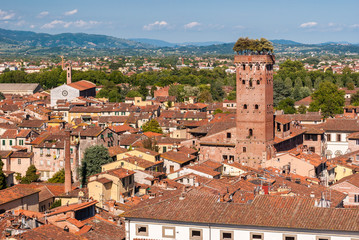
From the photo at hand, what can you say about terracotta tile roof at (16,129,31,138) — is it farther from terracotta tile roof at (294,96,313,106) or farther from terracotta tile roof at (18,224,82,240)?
terracotta tile roof at (294,96,313,106)

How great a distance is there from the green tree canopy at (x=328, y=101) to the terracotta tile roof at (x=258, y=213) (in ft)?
194

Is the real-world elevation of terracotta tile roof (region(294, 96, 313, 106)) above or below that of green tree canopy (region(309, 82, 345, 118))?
below

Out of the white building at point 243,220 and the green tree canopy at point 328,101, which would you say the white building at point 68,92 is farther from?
the white building at point 243,220

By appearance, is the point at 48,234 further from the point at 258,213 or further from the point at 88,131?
the point at 88,131

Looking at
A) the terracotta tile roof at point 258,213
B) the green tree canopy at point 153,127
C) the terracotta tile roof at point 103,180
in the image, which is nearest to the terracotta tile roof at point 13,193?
the terracotta tile roof at point 103,180

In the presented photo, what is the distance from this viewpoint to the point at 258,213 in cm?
2234

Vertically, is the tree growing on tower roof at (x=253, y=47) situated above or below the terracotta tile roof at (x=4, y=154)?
above

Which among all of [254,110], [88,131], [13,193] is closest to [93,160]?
[88,131]

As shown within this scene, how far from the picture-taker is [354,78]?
134 meters

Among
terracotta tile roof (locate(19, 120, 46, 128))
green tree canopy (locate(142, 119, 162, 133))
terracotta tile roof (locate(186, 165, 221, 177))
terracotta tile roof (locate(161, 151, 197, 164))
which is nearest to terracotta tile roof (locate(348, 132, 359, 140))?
terracotta tile roof (locate(161, 151, 197, 164))

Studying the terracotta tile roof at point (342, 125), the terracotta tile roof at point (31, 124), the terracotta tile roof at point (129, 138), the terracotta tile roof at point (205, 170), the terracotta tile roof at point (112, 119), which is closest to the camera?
the terracotta tile roof at point (205, 170)

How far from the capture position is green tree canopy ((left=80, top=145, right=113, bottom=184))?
156 ft

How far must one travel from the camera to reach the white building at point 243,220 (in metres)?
21.2

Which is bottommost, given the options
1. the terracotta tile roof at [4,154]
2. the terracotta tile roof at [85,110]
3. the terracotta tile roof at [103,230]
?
the terracotta tile roof at [4,154]
